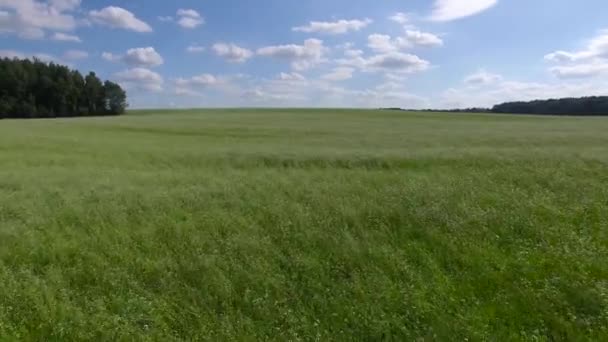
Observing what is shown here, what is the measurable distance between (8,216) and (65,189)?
1.94 m

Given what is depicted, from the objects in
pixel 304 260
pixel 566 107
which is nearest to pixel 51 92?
pixel 304 260

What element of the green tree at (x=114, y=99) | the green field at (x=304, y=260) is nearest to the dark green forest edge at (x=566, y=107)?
the green tree at (x=114, y=99)

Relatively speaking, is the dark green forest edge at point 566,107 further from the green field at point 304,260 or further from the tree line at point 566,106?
the green field at point 304,260

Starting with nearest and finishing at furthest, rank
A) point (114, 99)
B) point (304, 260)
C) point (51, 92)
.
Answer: point (304, 260), point (51, 92), point (114, 99)

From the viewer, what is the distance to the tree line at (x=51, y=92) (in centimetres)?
6812

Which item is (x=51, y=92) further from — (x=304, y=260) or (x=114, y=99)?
(x=304, y=260)

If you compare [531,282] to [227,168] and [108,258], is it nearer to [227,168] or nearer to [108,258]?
[108,258]

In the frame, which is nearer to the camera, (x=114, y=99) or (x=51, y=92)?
(x=51, y=92)

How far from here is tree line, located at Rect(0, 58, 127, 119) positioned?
68125mm

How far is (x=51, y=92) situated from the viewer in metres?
73.1

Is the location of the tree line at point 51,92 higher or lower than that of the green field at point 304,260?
higher

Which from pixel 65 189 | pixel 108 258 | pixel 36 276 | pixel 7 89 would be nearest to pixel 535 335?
pixel 108 258

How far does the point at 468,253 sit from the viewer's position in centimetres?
593

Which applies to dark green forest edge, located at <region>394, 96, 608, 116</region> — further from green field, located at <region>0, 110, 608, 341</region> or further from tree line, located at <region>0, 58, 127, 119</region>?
green field, located at <region>0, 110, 608, 341</region>
